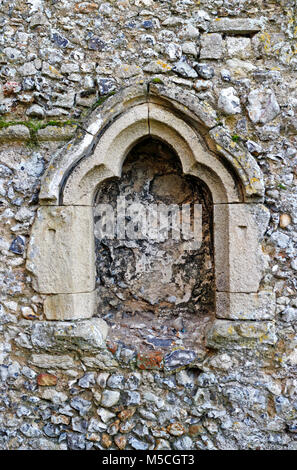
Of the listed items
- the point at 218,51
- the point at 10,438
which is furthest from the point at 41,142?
the point at 10,438

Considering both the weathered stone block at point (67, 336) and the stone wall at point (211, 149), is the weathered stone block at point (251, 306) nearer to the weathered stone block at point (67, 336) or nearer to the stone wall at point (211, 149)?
the stone wall at point (211, 149)

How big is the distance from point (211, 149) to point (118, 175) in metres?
0.67

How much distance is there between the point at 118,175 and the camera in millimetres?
2662

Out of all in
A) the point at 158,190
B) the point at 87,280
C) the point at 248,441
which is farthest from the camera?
the point at 158,190

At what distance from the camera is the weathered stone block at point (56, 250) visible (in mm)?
2588

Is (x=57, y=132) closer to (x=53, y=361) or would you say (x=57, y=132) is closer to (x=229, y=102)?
(x=229, y=102)

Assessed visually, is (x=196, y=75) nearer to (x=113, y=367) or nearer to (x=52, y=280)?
(x=52, y=280)

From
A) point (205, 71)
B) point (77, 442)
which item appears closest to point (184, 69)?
point (205, 71)

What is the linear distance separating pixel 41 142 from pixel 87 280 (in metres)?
1.03

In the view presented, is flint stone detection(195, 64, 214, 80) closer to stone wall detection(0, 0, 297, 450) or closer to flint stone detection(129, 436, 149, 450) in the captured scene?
stone wall detection(0, 0, 297, 450)

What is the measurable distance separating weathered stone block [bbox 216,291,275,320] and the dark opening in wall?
0.35 m

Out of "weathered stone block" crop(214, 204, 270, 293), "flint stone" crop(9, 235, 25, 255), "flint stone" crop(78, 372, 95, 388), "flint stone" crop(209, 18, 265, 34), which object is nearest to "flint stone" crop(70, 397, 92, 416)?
"flint stone" crop(78, 372, 95, 388)

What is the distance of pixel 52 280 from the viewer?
2604 millimetres

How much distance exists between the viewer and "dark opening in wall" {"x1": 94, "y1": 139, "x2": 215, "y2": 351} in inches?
114
